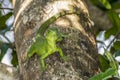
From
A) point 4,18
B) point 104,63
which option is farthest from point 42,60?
point 4,18

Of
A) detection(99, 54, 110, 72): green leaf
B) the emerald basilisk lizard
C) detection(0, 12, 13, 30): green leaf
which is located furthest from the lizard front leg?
detection(0, 12, 13, 30): green leaf

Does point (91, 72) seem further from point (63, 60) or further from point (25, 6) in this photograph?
point (25, 6)

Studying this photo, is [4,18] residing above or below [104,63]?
above

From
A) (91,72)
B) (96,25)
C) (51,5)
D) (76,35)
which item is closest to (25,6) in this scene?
(51,5)

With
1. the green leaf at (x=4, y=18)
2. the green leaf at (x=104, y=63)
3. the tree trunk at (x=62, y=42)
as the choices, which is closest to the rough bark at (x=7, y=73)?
the tree trunk at (x=62, y=42)

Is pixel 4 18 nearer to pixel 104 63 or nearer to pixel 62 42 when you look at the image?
pixel 104 63

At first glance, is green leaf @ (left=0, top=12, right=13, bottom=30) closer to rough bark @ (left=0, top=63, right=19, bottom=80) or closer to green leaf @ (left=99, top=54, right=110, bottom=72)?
green leaf @ (left=99, top=54, right=110, bottom=72)

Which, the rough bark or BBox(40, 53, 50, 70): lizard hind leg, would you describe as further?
the rough bark

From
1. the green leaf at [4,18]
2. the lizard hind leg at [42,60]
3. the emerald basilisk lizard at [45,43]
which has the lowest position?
the lizard hind leg at [42,60]

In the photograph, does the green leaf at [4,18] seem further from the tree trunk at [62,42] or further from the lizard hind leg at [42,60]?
the lizard hind leg at [42,60]
